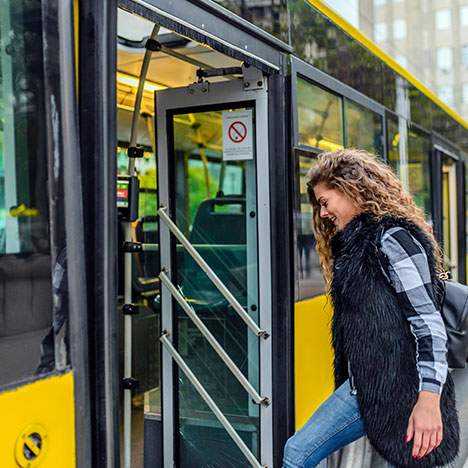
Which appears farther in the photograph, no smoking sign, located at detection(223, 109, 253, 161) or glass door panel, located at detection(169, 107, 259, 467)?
glass door panel, located at detection(169, 107, 259, 467)

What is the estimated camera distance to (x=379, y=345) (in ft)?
7.24

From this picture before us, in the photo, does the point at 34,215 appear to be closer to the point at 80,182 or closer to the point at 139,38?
the point at 80,182

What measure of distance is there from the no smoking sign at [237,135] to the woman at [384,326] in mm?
658

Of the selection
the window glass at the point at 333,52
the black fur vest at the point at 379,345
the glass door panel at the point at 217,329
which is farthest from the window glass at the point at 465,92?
the black fur vest at the point at 379,345

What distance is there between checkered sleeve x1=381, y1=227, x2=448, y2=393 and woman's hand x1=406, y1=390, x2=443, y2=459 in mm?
36

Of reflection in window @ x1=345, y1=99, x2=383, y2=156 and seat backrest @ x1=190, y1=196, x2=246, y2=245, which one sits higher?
reflection in window @ x1=345, y1=99, x2=383, y2=156

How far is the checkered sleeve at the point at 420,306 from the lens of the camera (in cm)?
213

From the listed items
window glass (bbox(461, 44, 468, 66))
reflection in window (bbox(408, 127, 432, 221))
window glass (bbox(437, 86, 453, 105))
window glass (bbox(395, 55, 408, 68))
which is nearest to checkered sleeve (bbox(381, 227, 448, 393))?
A: reflection in window (bbox(408, 127, 432, 221))

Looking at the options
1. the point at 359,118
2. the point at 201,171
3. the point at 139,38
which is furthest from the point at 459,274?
the point at 139,38

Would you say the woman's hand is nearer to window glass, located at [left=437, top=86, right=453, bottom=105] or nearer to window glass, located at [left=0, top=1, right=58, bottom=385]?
window glass, located at [left=0, top=1, right=58, bottom=385]

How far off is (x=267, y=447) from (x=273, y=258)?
2.68ft

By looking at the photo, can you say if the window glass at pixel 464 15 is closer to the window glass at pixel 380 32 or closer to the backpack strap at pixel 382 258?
the window glass at pixel 380 32

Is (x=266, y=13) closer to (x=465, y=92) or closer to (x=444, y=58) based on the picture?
(x=444, y=58)

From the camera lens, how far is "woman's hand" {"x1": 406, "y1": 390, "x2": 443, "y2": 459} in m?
2.13
